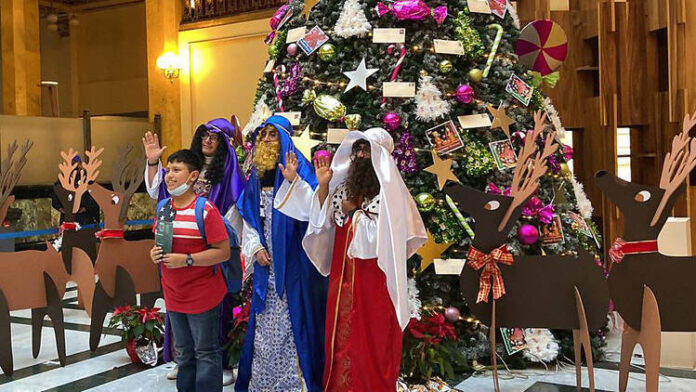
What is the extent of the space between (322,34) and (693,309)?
3306 millimetres

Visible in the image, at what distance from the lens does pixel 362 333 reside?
4008 millimetres

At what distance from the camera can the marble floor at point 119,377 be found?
4762mm

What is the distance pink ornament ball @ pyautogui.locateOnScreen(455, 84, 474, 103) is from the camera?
208 inches

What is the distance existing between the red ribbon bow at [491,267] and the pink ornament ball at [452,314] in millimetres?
946

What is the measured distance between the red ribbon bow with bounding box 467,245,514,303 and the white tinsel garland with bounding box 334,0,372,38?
7.09 ft

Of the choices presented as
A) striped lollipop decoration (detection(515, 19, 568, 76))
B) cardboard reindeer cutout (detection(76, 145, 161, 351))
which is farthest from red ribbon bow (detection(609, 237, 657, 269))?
cardboard reindeer cutout (detection(76, 145, 161, 351))

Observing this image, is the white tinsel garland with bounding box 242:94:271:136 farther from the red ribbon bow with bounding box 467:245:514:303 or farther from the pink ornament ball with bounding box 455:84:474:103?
the red ribbon bow with bounding box 467:245:514:303

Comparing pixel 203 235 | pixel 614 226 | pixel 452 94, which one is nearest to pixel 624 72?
pixel 614 226

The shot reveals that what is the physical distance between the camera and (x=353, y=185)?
4090 millimetres

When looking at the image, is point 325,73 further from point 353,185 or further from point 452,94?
point 353,185

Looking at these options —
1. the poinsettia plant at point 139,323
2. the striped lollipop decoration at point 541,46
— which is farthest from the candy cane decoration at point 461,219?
the poinsettia plant at point 139,323

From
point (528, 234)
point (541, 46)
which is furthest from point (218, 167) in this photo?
point (541, 46)

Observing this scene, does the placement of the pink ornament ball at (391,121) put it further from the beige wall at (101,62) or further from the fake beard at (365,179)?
the beige wall at (101,62)

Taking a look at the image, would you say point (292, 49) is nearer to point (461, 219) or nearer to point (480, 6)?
point (480, 6)
